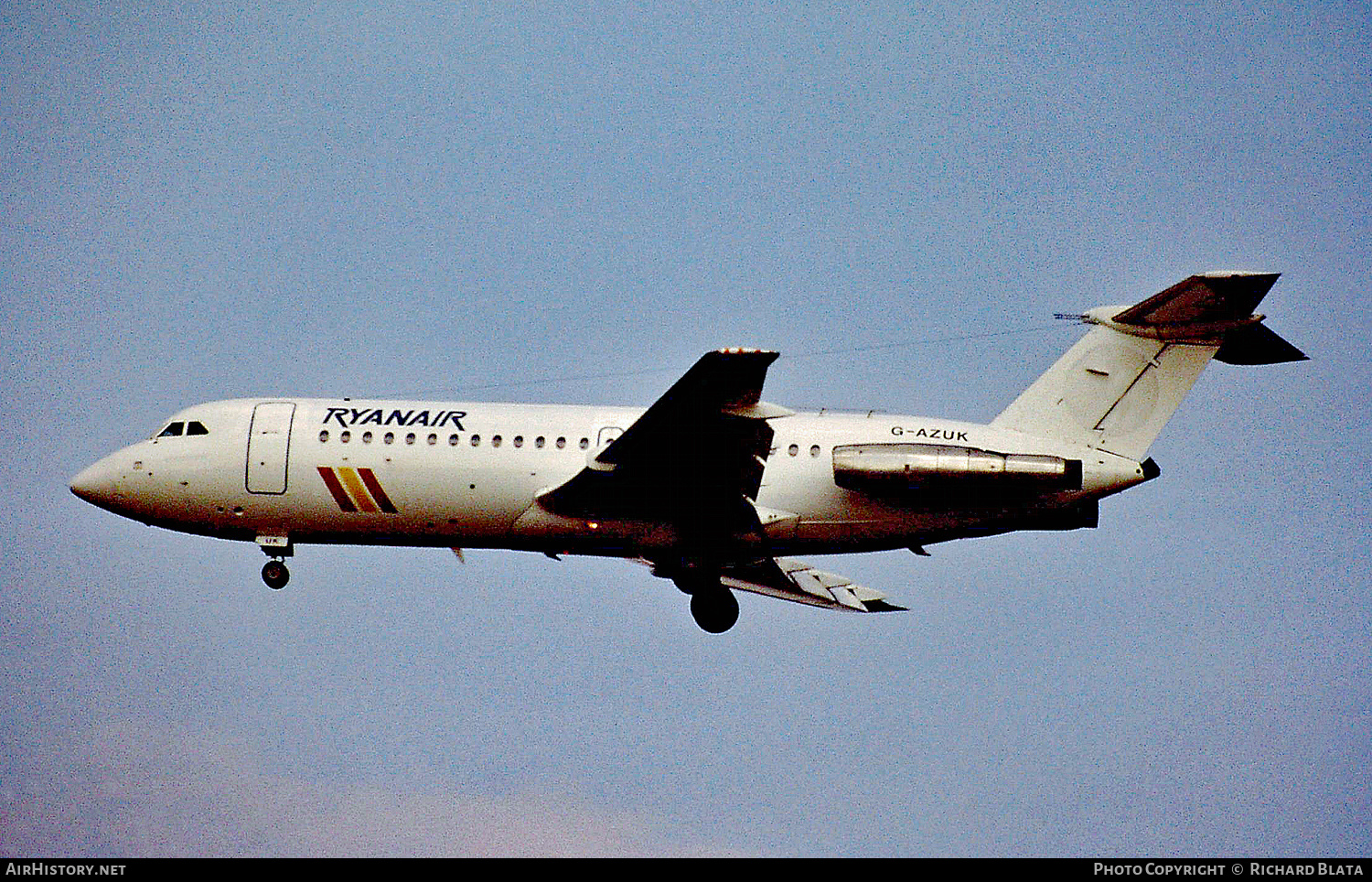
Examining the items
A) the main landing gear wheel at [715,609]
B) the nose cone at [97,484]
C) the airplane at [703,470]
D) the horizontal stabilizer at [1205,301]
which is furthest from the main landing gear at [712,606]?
the nose cone at [97,484]

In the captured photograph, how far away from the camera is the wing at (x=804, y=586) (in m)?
36.3

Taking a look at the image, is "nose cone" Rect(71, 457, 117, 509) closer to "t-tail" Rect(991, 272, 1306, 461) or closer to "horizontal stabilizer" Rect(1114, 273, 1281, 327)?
"t-tail" Rect(991, 272, 1306, 461)

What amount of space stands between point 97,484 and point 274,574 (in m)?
4.23

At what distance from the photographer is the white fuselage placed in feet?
103

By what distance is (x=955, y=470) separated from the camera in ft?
98.9

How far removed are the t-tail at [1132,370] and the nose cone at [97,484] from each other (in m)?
A: 18.5

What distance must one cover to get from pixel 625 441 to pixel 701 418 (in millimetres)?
1699

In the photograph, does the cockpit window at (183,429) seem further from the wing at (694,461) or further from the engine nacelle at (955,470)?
the engine nacelle at (955,470)

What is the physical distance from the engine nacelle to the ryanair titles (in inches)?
312
